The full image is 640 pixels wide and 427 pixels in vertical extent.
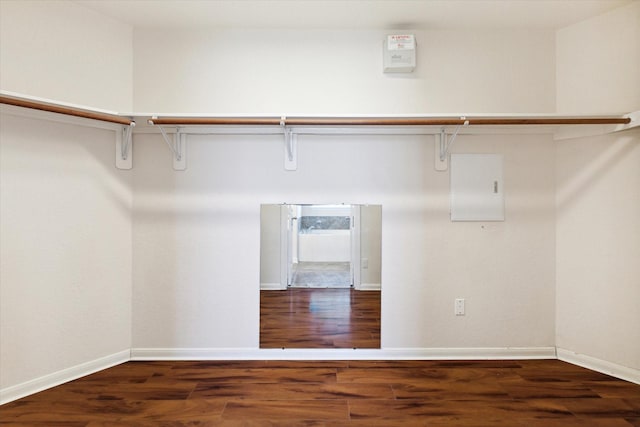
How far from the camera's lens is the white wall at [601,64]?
2123 mm

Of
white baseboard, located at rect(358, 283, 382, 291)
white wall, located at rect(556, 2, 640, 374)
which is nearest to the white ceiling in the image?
white wall, located at rect(556, 2, 640, 374)

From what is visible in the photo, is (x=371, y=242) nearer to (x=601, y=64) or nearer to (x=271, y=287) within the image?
(x=271, y=287)

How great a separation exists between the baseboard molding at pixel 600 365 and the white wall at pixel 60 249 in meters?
2.90

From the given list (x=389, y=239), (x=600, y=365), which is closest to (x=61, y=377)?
(x=389, y=239)

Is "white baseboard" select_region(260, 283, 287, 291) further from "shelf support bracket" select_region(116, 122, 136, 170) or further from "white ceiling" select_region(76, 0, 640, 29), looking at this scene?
"white ceiling" select_region(76, 0, 640, 29)

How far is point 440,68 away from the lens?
7.77 ft

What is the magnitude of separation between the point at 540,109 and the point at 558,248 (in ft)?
3.06

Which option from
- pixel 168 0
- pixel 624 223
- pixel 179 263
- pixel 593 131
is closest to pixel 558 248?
pixel 624 223

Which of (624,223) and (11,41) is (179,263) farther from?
(624,223)

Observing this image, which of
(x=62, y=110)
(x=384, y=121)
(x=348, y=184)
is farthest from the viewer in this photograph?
(x=348, y=184)

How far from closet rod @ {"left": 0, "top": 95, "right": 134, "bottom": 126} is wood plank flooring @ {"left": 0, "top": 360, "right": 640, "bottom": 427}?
1.50m

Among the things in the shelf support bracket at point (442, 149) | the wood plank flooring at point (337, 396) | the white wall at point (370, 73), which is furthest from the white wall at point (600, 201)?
the shelf support bracket at point (442, 149)

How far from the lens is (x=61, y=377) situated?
6.82 feet

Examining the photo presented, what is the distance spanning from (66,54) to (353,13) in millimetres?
1708
